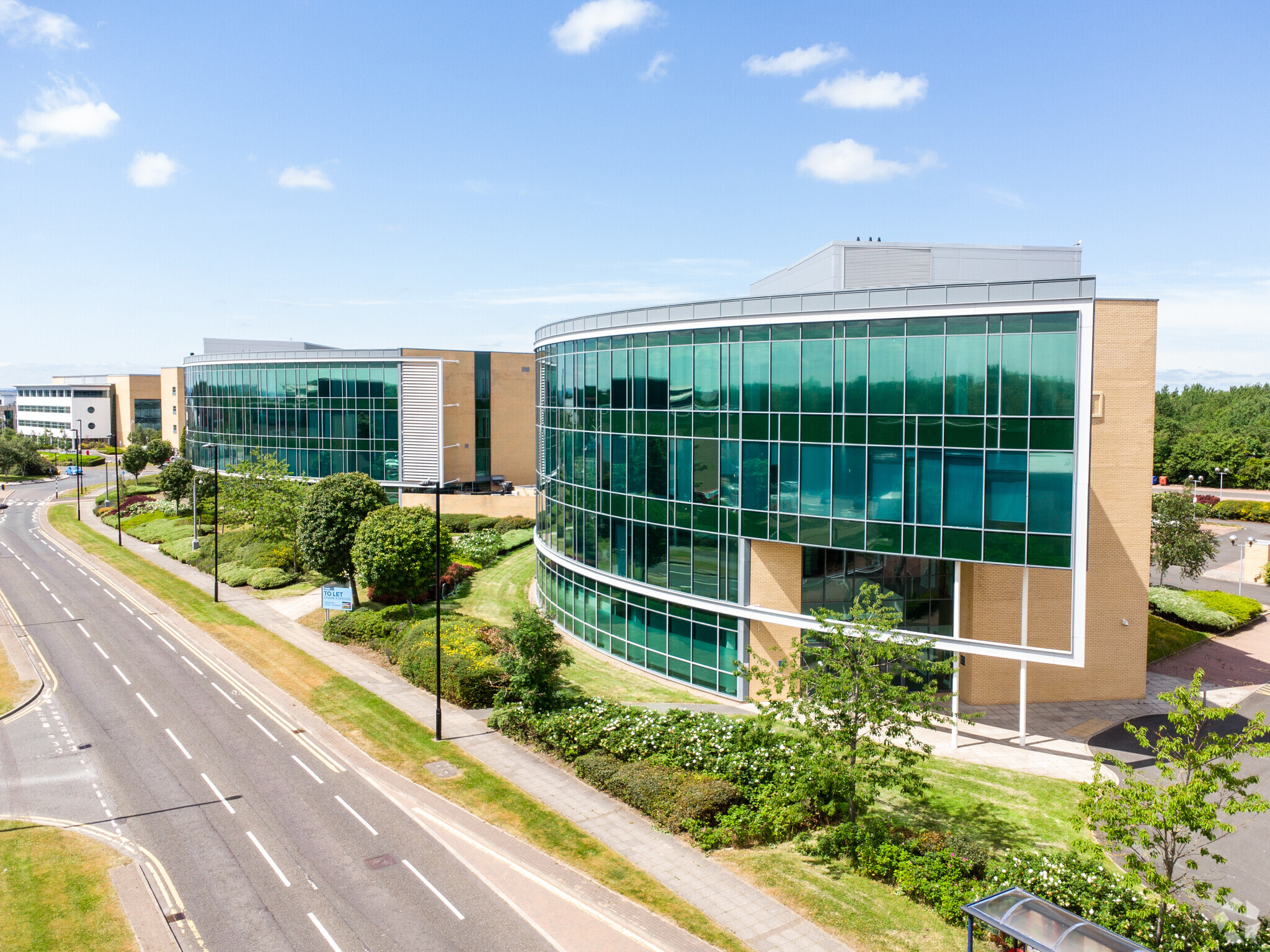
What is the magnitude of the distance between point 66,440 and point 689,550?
133 m

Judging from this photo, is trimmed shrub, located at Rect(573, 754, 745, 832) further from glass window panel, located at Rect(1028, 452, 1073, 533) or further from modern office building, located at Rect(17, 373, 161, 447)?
modern office building, located at Rect(17, 373, 161, 447)

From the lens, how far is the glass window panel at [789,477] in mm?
29219

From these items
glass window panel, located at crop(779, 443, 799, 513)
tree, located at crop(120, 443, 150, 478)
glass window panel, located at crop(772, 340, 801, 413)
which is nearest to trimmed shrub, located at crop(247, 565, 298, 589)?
glass window panel, located at crop(779, 443, 799, 513)

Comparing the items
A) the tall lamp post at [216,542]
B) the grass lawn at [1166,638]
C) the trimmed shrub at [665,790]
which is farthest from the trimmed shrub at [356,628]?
the grass lawn at [1166,638]

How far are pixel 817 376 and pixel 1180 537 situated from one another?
30.8 metres

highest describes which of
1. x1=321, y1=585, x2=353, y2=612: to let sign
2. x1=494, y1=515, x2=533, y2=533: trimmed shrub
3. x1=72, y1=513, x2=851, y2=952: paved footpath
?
x1=494, y1=515, x2=533, y2=533: trimmed shrub

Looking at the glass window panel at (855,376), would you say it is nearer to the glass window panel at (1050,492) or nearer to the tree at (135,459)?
the glass window panel at (1050,492)

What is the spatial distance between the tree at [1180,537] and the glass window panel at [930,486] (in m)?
26.6

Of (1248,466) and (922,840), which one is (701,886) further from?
(1248,466)

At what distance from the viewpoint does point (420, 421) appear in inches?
2608

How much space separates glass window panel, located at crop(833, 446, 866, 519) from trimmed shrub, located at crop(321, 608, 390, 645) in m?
21.6

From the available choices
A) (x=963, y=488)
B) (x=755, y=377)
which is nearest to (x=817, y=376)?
(x=755, y=377)

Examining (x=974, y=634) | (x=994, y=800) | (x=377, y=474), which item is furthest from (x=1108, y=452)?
(x=377, y=474)

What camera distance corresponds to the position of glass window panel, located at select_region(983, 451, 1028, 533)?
992 inches
